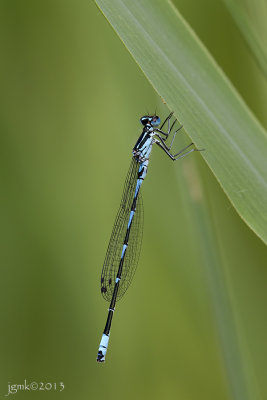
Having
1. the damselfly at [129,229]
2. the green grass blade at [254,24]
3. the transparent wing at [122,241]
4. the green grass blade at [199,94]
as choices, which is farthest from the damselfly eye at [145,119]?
the green grass blade at [199,94]

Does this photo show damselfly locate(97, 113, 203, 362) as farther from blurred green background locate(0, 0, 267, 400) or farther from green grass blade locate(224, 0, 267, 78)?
green grass blade locate(224, 0, 267, 78)

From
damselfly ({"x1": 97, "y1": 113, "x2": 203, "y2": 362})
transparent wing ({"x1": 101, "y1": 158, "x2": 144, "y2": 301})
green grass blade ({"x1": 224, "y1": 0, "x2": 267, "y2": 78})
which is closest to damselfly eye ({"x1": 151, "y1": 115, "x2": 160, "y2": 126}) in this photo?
damselfly ({"x1": 97, "y1": 113, "x2": 203, "y2": 362})

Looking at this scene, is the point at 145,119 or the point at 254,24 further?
the point at 145,119

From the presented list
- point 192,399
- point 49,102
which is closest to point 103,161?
point 49,102

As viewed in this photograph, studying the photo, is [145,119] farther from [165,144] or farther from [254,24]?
[254,24]

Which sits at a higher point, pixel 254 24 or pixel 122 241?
pixel 254 24

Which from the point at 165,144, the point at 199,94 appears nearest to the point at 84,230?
the point at 165,144

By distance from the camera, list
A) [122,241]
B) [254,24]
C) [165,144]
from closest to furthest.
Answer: [254,24] → [165,144] → [122,241]
